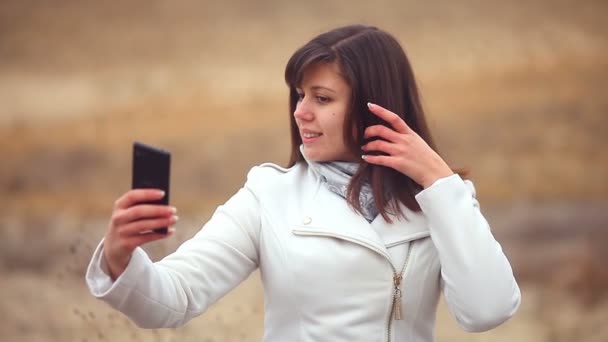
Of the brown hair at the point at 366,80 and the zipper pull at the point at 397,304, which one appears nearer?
the zipper pull at the point at 397,304

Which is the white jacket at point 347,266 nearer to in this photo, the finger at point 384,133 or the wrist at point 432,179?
the wrist at point 432,179

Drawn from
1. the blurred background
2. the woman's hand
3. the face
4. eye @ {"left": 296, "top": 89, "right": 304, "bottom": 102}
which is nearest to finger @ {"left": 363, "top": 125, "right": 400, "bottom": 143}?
the woman's hand

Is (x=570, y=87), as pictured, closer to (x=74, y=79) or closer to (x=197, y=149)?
(x=197, y=149)

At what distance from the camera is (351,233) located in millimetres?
2492

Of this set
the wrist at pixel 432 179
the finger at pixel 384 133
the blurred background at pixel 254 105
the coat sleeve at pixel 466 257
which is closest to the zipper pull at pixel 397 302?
the coat sleeve at pixel 466 257

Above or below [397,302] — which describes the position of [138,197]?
above

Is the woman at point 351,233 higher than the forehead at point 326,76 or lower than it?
lower

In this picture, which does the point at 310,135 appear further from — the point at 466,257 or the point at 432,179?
the point at 466,257

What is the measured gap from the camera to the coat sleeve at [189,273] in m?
2.18

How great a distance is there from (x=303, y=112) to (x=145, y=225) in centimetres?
67

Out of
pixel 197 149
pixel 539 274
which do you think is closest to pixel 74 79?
pixel 197 149

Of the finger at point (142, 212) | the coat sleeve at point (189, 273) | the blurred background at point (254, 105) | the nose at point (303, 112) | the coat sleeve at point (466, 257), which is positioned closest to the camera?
the finger at point (142, 212)

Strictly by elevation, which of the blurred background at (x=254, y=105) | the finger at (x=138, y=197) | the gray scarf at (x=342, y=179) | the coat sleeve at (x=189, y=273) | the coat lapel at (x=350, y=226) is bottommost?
the blurred background at (x=254, y=105)

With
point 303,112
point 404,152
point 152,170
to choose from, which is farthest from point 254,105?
point 152,170
